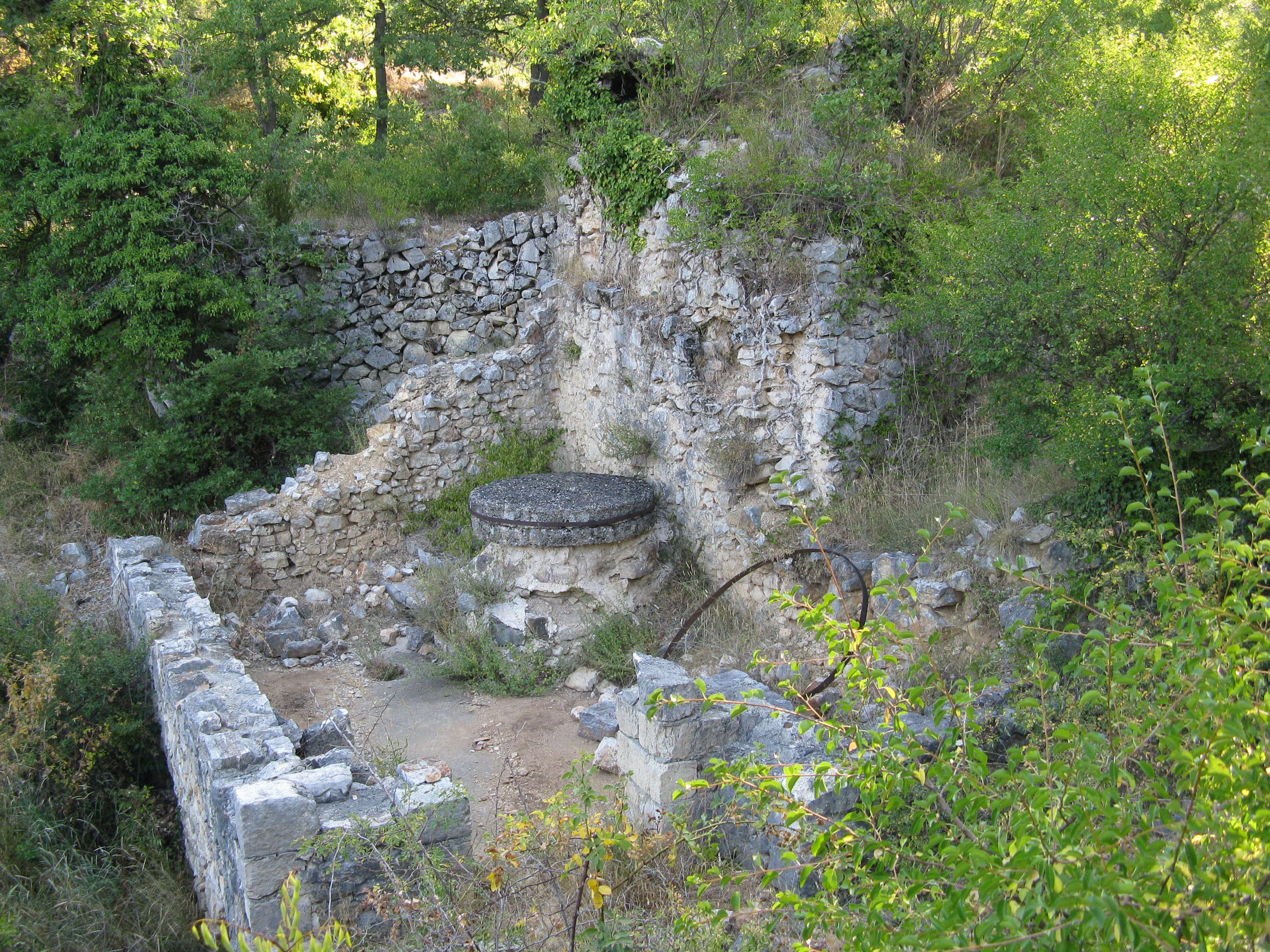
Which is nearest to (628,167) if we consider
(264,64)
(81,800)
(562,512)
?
(562,512)

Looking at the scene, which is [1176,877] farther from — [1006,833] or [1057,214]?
[1057,214]

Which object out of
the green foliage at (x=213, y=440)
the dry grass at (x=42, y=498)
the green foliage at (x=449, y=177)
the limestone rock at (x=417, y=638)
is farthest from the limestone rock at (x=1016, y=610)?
the dry grass at (x=42, y=498)

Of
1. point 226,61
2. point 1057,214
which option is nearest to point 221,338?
Result: point 226,61

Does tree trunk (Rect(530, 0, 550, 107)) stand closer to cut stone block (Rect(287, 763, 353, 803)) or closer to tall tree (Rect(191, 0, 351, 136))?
tall tree (Rect(191, 0, 351, 136))

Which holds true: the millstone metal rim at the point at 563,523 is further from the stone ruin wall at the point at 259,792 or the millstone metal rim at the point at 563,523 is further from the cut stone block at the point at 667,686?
the cut stone block at the point at 667,686

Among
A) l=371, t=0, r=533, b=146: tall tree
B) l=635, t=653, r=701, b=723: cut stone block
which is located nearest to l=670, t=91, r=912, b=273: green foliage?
l=635, t=653, r=701, b=723: cut stone block

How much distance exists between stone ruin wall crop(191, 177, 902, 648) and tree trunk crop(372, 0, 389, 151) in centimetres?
385

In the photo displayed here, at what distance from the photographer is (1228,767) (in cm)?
172

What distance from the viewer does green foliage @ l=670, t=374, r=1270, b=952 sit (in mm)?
1626

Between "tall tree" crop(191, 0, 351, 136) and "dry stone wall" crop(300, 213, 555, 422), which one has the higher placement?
"tall tree" crop(191, 0, 351, 136)

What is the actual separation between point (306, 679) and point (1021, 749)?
5917 millimetres

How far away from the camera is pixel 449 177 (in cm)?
1099

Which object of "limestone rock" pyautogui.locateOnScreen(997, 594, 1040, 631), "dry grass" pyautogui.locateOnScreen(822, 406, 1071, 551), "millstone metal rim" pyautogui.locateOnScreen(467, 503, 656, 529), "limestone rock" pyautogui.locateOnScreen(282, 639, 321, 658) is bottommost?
"limestone rock" pyautogui.locateOnScreen(282, 639, 321, 658)

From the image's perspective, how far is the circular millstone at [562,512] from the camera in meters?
6.96
